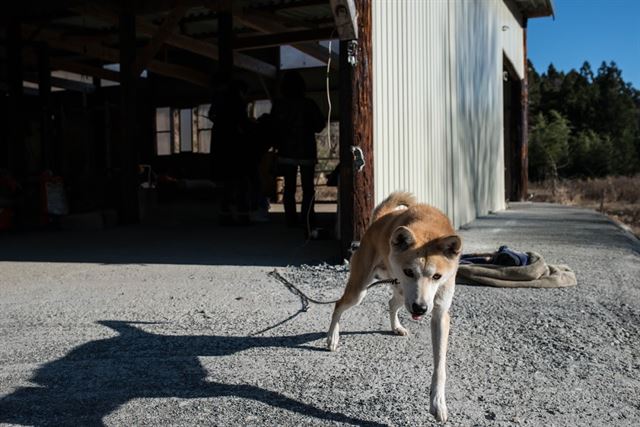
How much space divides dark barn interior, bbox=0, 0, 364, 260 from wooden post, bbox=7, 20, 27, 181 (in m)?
0.02

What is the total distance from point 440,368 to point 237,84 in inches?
289

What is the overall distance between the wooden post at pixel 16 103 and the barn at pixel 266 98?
3 centimetres

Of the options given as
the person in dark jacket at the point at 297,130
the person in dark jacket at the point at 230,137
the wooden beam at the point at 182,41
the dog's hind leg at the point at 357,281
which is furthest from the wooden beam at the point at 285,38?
the dog's hind leg at the point at 357,281

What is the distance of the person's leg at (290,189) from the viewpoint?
873 centimetres

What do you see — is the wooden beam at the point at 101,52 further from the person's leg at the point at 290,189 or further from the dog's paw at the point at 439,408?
the dog's paw at the point at 439,408

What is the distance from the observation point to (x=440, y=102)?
8.73 m

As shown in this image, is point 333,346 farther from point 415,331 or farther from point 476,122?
point 476,122

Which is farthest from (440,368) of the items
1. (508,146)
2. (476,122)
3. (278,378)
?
(508,146)

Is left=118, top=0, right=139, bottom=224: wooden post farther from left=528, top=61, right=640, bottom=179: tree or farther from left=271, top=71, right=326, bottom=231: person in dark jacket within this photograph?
left=528, top=61, right=640, bottom=179: tree

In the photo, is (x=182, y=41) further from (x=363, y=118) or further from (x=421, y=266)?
(x=421, y=266)

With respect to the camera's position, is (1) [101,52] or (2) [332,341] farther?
(1) [101,52]

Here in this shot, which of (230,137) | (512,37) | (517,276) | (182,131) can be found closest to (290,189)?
(230,137)

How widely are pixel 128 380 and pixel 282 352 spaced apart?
34.3 inches

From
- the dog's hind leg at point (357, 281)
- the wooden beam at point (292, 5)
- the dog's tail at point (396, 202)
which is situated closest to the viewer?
the dog's hind leg at point (357, 281)
